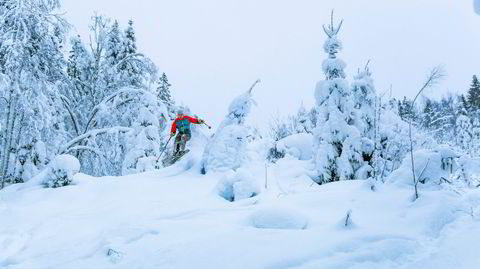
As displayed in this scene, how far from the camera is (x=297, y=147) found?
1332cm

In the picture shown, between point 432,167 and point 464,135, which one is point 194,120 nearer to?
point 432,167

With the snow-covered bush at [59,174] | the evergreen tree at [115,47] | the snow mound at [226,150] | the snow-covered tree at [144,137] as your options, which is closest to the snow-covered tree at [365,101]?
the snow mound at [226,150]

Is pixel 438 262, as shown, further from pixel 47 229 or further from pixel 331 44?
pixel 331 44

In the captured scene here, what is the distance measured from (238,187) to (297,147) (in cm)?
758

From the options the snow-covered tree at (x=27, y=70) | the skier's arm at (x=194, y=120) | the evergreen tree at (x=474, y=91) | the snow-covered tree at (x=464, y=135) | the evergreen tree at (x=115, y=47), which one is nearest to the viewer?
the snow-covered tree at (x=464, y=135)

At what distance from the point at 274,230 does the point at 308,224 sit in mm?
432

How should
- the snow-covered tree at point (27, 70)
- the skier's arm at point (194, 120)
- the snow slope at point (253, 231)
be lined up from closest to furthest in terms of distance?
the snow slope at point (253, 231) < the snow-covered tree at point (27, 70) < the skier's arm at point (194, 120)

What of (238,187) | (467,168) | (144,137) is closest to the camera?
(467,168)

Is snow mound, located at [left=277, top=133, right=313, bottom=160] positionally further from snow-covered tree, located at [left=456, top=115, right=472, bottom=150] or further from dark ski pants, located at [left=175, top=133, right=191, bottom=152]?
snow-covered tree, located at [left=456, top=115, right=472, bottom=150]

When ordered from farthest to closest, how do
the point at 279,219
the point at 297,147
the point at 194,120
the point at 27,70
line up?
the point at 297,147 < the point at 194,120 < the point at 27,70 < the point at 279,219

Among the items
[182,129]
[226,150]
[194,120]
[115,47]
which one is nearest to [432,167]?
[226,150]

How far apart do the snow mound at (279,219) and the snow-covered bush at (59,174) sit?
475cm

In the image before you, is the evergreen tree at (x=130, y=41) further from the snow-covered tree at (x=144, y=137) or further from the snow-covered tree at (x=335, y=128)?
the snow-covered tree at (x=335, y=128)

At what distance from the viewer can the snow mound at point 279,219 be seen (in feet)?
13.0
